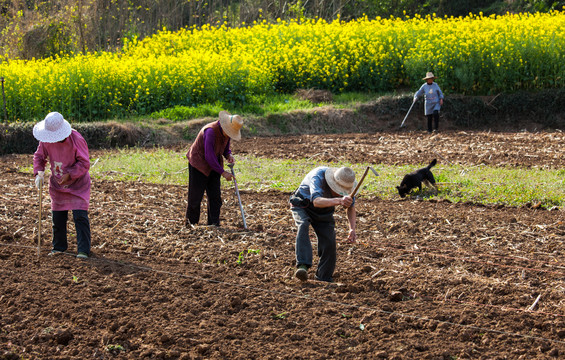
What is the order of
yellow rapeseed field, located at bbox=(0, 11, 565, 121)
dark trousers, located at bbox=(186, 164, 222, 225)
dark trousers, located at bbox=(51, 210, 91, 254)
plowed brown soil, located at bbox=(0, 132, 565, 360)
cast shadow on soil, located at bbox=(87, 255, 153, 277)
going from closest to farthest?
1. plowed brown soil, located at bbox=(0, 132, 565, 360)
2. cast shadow on soil, located at bbox=(87, 255, 153, 277)
3. dark trousers, located at bbox=(51, 210, 91, 254)
4. dark trousers, located at bbox=(186, 164, 222, 225)
5. yellow rapeseed field, located at bbox=(0, 11, 565, 121)

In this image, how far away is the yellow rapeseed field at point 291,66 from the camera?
18156 millimetres

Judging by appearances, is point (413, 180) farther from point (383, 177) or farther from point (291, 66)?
point (291, 66)

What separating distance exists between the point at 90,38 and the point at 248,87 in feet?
29.3

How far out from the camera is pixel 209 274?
6832 millimetres

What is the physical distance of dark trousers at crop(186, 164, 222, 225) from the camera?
342 inches

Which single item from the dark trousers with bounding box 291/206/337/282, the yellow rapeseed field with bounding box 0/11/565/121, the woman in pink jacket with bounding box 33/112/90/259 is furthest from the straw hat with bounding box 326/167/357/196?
the yellow rapeseed field with bounding box 0/11/565/121

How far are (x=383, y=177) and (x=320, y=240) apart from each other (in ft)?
19.4

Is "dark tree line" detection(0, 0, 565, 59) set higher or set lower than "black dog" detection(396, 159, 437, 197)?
higher

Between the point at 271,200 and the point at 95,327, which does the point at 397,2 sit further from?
the point at 95,327

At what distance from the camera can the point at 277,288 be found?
6.45 metres

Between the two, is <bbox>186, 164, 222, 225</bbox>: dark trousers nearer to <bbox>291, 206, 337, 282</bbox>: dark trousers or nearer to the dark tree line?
<bbox>291, 206, 337, 282</bbox>: dark trousers

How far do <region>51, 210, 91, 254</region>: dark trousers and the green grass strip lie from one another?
460cm

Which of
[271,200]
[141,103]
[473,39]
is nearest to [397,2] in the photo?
[473,39]

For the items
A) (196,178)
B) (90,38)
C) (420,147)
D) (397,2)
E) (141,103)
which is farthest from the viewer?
(397,2)
